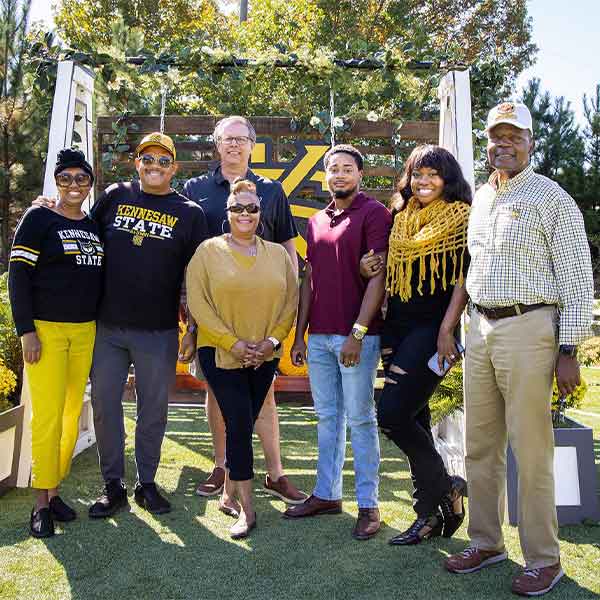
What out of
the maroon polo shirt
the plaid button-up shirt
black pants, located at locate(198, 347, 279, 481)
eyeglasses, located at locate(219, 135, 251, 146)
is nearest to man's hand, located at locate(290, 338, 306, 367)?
the maroon polo shirt

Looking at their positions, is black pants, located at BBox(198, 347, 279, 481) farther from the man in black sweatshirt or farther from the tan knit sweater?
the man in black sweatshirt

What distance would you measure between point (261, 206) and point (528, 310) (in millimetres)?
1702

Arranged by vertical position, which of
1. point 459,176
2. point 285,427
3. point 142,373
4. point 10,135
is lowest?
point 285,427

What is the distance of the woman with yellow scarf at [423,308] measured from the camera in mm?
3094

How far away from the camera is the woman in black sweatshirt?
3385 mm

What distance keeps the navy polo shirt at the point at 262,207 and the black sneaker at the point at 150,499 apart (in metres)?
1.45

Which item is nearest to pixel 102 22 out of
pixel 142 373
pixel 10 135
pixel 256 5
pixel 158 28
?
pixel 158 28

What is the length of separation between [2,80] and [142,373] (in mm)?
11492

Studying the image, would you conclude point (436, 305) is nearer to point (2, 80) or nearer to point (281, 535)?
point (281, 535)

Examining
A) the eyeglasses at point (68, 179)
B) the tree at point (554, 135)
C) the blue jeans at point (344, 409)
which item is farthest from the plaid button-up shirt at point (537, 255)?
the tree at point (554, 135)

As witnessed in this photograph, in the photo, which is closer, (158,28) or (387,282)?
(387,282)

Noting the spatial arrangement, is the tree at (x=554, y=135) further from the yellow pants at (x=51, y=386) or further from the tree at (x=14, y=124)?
the yellow pants at (x=51, y=386)

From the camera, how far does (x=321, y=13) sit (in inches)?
594

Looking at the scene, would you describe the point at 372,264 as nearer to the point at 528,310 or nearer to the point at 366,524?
the point at 528,310
